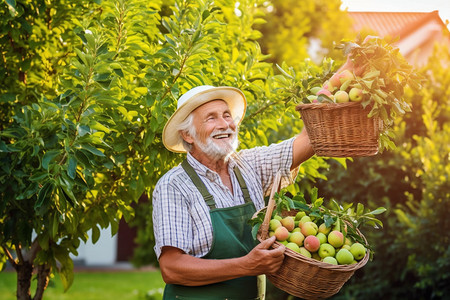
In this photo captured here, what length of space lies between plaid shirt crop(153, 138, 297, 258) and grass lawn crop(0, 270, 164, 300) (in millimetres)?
6510

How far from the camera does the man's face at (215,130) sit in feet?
9.80

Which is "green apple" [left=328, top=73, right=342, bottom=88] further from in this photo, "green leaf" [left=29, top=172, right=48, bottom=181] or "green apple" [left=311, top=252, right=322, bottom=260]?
"green leaf" [left=29, top=172, right=48, bottom=181]

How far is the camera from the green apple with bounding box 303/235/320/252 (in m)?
2.47

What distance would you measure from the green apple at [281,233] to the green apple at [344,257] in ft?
0.72

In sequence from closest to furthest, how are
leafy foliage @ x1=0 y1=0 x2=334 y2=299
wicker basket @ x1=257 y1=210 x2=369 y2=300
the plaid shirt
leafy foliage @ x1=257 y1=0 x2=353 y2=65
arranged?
wicker basket @ x1=257 y1=210 x2=369 y2=300
the plaid shirt
leafy foliage @ x1=0 y1=0 x2=334 y2=299
leafy foliage @ x1=257 y1=0 x2=353 y2=65

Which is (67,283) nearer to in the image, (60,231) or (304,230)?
(60,231)

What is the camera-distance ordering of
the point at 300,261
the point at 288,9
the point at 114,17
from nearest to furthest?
the point at 300,261, the point at 114,17, the point at 288,9

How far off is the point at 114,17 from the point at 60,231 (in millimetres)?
1326

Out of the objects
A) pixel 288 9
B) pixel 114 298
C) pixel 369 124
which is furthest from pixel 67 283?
pixel 288 9

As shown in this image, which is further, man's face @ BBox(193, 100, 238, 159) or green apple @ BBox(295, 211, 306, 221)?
man's face @ BBox(193, 100, 238, 159)

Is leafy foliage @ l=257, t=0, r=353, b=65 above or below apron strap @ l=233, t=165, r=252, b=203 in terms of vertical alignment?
above

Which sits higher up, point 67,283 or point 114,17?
point 114,17

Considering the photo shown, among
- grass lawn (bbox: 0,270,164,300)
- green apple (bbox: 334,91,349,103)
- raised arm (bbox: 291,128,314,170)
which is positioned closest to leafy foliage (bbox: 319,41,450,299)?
raised arm (bbox: 291,128,314,170)

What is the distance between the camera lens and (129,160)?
357cm
